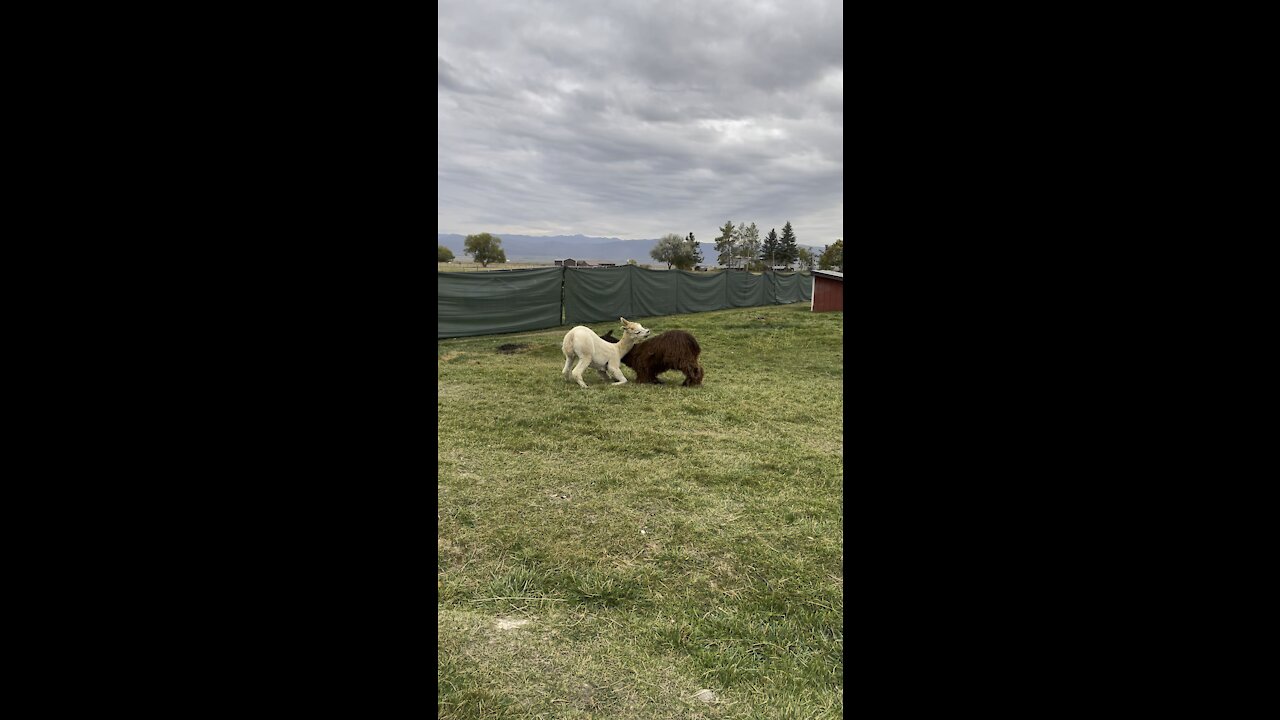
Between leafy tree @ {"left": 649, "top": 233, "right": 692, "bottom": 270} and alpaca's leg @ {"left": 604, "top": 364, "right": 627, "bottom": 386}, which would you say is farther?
leafy tree @ {"left": 649, "top": 233, "right": 692, "bottom": 270}

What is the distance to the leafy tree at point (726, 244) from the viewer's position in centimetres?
5909

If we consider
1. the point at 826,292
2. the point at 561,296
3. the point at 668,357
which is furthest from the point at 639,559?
the point at 826,292

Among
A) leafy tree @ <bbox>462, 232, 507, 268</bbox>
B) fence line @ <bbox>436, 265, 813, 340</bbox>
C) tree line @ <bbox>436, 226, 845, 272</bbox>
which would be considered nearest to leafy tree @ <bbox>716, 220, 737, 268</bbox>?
tree line @ <bbox>436, 226, 845, 272</bbox>

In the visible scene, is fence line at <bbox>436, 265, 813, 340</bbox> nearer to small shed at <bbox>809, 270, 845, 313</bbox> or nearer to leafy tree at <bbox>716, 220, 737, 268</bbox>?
small shed at <bbox>809, 270, 845, 313</bbox>

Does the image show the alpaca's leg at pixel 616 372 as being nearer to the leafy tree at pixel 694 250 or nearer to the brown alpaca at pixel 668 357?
the brown alpaca at pixel 668 357

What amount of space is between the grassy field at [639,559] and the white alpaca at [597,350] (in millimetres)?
686

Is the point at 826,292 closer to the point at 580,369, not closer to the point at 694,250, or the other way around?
the point at 580,369

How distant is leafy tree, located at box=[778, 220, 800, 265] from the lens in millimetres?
62688

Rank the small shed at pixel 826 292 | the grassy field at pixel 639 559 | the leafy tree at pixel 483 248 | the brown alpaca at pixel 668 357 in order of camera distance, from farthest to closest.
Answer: the leafy tree at pixel 483 248 < the small shed at pixel 826 292 < the brown alpaca at pixel 668 357 < the grassy field at pixel 639 559

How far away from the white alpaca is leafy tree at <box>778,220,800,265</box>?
2354 inches

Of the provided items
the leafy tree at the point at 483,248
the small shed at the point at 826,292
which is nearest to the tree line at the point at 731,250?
the leafy tree at the point at 483,248

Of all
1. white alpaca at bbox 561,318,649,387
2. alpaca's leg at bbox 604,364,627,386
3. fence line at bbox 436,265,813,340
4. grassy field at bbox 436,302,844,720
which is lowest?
grassy field at bbox 436,302,844,720
